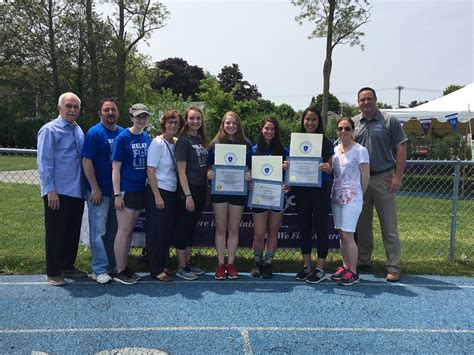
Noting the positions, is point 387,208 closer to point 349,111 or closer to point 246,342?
point 246,342

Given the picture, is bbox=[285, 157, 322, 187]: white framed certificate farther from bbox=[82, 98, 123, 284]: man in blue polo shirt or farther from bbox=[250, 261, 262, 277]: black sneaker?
bbox=[82, 98, 123, 284]: man in blue polo shirt

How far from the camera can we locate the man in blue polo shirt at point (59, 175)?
466 centimetres

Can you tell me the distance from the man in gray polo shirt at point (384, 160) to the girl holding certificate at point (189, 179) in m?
2.04

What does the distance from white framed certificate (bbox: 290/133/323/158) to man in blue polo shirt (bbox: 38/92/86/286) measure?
2.49 m

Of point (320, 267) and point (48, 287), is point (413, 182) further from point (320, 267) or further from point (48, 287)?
point (48, 287)

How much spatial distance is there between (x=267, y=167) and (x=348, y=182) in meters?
0.95

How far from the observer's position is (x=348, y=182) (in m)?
4.96

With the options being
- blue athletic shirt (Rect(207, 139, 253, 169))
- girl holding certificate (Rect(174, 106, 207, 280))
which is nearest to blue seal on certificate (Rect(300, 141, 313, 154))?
blue athletic shirt (Rect(207, 139, 253, 169))

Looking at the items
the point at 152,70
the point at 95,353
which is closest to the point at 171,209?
the point at 95,353

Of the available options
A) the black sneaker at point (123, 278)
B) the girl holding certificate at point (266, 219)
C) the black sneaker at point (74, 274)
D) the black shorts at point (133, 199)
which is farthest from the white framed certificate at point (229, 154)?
the black sneaker at point (74, 274)

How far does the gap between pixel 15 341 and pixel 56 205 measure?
155 centimetres

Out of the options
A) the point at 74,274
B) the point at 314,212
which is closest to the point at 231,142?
the point at 314,212

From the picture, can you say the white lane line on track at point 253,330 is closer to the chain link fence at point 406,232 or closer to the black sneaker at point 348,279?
the black sneaker at point 348,279

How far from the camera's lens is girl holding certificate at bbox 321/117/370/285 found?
4941 millimetres
